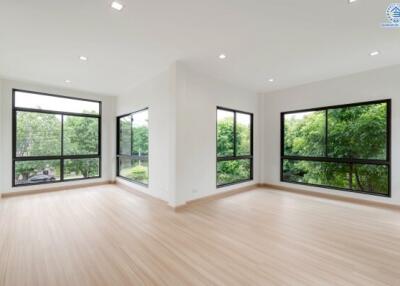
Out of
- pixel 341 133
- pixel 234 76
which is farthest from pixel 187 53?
pixel 341 133

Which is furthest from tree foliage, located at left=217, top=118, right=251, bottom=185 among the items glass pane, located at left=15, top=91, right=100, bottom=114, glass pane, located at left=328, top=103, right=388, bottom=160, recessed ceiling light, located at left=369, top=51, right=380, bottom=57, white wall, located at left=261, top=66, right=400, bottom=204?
glass pane, located at left=15, top=91, right=100, bottom=114

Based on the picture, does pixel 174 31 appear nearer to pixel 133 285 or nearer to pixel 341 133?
pixel 133 285

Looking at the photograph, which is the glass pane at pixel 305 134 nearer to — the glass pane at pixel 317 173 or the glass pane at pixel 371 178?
the glass pane at pixel 317 173

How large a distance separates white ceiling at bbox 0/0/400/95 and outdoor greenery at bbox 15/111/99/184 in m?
1.33

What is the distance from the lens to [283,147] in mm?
5777

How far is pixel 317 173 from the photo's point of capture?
5.16 meters

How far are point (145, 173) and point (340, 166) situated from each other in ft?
16.0

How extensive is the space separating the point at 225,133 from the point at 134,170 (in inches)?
111

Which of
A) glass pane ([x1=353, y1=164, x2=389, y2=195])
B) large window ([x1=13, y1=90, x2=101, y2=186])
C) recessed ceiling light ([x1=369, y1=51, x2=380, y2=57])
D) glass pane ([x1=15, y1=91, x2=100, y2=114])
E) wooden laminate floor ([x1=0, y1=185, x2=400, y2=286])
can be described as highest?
recessed ceiling light ([x1=369, y1=51, x2=380, y2=57])

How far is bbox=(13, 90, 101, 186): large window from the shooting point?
5090 millimetres

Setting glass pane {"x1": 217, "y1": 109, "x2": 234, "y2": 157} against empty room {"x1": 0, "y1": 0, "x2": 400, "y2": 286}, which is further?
glass pane {"x1": 217, "y1": 109, "x2": 234, "y2": 157}

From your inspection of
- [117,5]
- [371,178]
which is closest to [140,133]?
[117,5]

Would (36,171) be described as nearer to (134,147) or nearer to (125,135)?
(125,135)

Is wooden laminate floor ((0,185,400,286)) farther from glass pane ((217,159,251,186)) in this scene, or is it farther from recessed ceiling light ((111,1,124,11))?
recessed ceiling light ((111,1,124,11))
